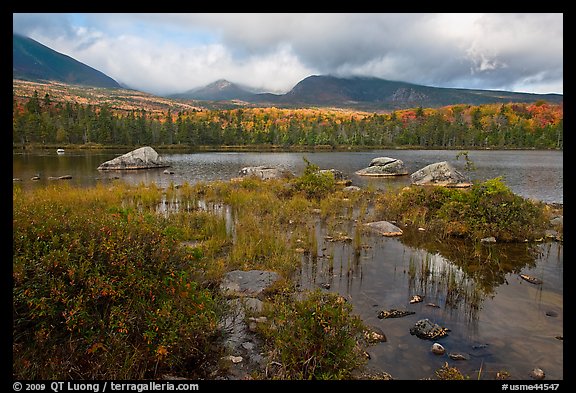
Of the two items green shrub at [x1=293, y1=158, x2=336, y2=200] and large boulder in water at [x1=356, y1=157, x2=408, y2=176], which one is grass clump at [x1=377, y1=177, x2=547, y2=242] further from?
large boulder in water at [x1=356, y1=157, x2=408, y2=176]

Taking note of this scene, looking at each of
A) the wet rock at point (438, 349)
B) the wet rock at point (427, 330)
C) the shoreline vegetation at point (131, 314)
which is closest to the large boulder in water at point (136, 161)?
the shoreline vegetation at point (131, 314)

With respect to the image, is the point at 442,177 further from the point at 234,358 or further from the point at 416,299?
the point at 234,358

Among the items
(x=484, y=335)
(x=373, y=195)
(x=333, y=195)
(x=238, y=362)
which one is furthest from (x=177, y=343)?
(x=373, y=195)

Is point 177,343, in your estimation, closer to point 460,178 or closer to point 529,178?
point 460,178

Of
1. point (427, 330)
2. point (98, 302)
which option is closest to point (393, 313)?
point (427, 330)

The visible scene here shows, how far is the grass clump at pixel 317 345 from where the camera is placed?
4.51 meters

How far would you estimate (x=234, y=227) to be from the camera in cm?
1312

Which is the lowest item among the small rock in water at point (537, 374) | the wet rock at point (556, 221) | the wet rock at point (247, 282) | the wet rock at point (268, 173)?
the small rock in water at point (537, 374)

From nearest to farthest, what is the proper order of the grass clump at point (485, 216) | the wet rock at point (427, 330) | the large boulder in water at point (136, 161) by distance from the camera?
the wet rock at point (427, 330), the grass clump at point (485, 216), the large boulder in water at point (136, 161)

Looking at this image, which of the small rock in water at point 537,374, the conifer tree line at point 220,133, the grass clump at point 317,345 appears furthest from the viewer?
the conifer tree line at point 220,133

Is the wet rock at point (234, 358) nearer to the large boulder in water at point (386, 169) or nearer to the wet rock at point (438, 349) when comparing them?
the wet rock at point (438, 349)

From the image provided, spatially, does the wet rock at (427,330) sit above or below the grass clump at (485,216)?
below

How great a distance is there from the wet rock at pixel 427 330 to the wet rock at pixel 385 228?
267 inches

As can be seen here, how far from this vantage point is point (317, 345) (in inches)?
182
